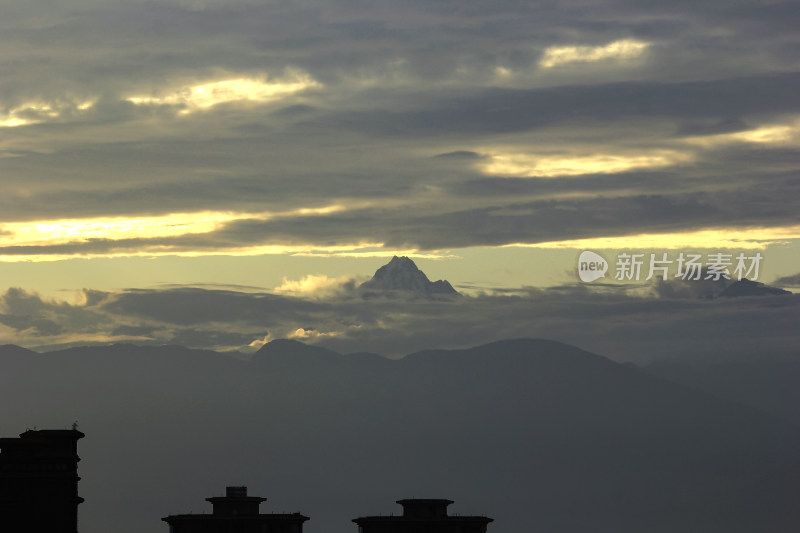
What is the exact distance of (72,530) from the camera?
556 feet

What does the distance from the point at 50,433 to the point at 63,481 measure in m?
5.92

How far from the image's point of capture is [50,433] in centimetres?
17250

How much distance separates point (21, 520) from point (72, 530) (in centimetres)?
575

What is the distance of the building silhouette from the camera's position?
551 ft

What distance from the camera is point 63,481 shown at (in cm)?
17050

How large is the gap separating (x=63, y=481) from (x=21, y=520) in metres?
6.27

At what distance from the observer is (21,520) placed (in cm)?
16800

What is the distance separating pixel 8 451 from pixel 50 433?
5605 mm

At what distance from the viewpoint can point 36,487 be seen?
16925cm

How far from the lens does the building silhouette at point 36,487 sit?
168 meters

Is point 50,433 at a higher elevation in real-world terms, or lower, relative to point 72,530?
higher
